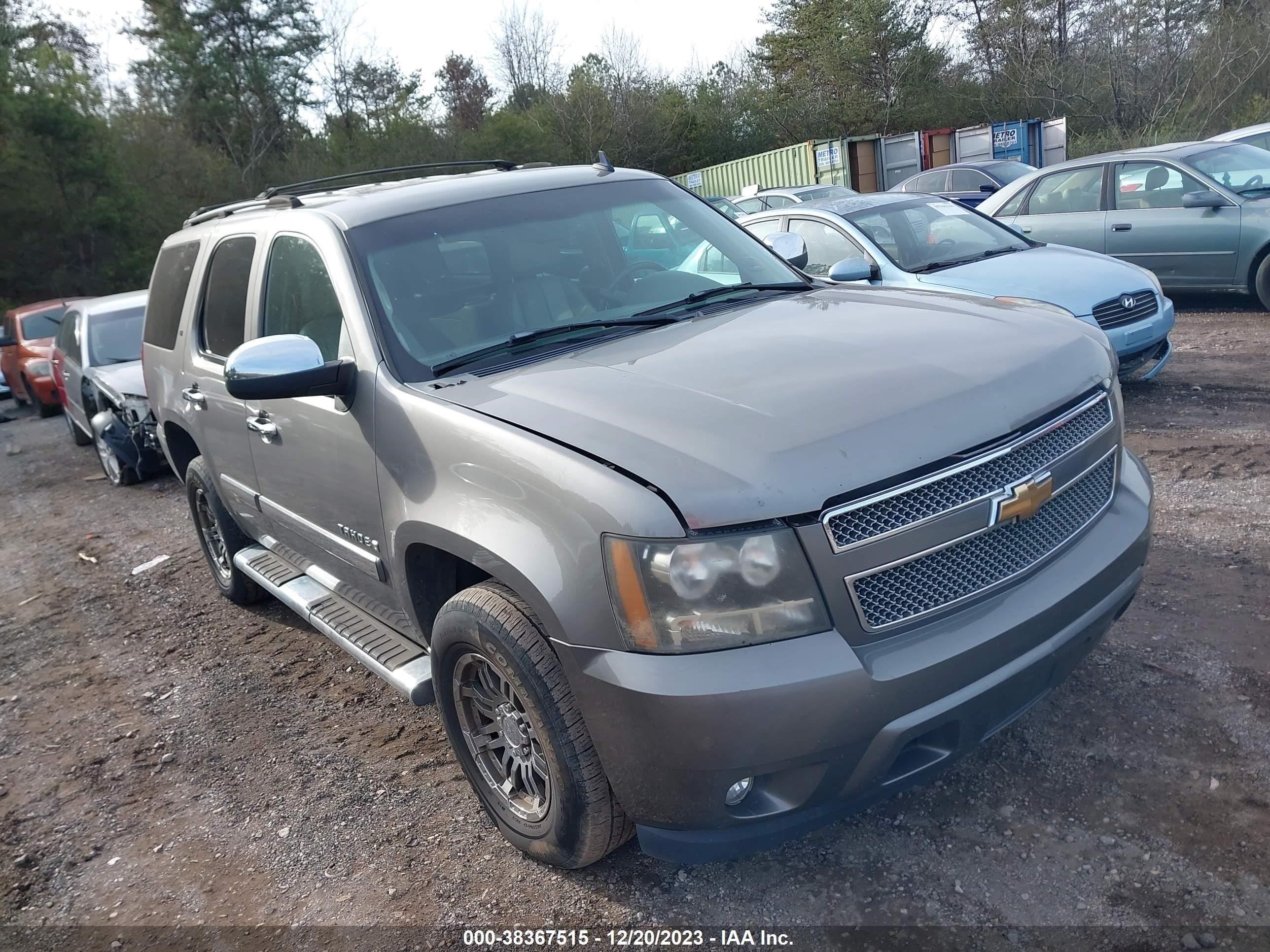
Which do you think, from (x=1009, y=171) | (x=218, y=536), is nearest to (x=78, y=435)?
(x=218, y=536)

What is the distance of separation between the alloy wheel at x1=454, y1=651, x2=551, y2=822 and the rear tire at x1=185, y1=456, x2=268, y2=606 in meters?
2.43

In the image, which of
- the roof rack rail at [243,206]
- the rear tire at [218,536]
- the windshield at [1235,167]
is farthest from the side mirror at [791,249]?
the windshield at [1235,167]

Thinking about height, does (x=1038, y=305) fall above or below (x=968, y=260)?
above

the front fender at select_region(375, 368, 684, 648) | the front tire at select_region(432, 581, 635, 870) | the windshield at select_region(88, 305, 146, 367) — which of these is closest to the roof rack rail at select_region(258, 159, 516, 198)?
the front fender at select_region(375, 368, 684, 648)

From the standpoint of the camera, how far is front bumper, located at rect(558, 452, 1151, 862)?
2.21 m

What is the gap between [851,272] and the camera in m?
4.51

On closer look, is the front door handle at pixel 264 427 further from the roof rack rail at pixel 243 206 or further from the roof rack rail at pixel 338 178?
the roof rack rail at pixel 338 178

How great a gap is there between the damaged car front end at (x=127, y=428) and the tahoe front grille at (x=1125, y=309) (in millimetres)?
7506

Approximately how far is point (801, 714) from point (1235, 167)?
9.48 metres

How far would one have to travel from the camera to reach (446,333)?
3.24 meters

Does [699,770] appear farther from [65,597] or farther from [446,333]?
[65,597]

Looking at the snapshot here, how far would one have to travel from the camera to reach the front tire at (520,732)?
8.25 ft

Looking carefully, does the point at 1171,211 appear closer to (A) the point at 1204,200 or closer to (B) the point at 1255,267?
(A) the point at 1204,200

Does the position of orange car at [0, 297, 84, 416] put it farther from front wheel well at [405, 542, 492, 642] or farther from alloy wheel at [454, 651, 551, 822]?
alloy wheel at [454, 651, 551, 822]
